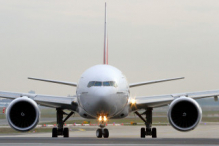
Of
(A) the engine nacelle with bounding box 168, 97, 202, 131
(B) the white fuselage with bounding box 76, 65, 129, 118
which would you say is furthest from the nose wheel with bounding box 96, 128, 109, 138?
(A) the engine nacelle with bounding box 168, 97, 202, 131

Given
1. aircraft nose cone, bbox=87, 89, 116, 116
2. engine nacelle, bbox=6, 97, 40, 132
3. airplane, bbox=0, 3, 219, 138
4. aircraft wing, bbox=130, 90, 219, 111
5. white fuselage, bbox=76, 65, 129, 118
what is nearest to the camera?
aircraft nose cone, bbox=87, 89, 116, 116

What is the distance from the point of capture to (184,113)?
26.1 m

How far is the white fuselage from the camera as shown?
2480 cm

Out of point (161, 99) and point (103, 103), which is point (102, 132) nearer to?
point (103, 103)

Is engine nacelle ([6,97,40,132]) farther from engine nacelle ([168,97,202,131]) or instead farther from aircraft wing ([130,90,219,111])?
engine nacelle ([168,97,202,131])

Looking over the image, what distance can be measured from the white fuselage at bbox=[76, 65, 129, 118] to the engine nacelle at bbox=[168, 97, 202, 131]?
2416 mm

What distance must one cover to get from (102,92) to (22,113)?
14.2 feet

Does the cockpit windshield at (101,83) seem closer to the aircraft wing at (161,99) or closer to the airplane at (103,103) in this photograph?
the airplane at (103,103)

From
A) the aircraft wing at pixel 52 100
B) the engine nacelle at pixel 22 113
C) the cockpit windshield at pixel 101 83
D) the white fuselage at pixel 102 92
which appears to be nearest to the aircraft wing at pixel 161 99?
the white fuselage at pixel 102 92

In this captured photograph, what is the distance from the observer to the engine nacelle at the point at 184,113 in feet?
84.0

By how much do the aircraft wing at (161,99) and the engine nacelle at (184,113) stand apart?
0.87m

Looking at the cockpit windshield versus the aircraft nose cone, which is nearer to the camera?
the aircraft nose cone

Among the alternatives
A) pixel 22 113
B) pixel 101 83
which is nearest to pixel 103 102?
pixel 101 83

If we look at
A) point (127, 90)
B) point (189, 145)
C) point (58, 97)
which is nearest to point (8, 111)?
point (58, 97)
